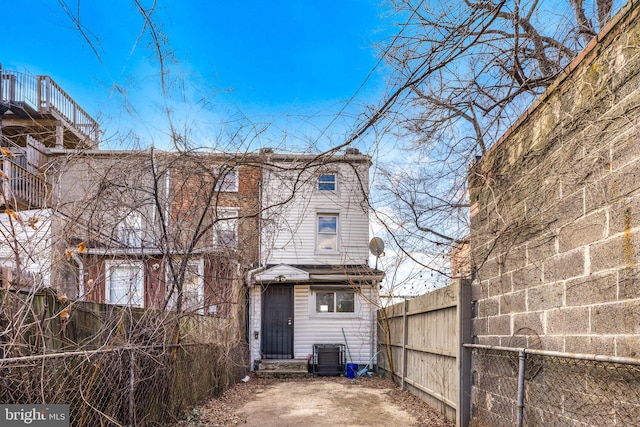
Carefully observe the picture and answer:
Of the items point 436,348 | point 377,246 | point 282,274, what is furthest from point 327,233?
point 436,348

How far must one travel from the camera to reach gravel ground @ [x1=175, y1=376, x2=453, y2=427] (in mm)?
5629

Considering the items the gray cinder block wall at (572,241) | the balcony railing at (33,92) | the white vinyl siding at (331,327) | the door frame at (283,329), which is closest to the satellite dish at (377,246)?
the white vinyl siding at (331,327)

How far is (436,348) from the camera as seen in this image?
6297 millimetres

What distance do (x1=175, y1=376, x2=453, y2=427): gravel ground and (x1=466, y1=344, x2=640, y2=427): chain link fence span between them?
4.23 ft

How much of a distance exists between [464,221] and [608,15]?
2652 millimetres

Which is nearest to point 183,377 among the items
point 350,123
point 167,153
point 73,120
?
point 167,153

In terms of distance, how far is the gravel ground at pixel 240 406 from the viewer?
5.63 m

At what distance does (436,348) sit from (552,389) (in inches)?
126

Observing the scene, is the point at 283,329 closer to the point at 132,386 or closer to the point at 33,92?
the point at 132,386

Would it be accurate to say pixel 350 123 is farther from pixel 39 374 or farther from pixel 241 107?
pixel 39 374

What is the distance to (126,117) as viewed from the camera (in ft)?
14.4

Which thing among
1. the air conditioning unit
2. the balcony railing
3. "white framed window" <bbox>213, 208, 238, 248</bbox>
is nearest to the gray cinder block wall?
"white framed window" <bbox>213, 208, 238, 248</bbox>

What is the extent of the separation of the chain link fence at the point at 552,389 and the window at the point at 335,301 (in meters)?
8.26

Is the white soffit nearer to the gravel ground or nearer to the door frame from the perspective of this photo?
the door frame
